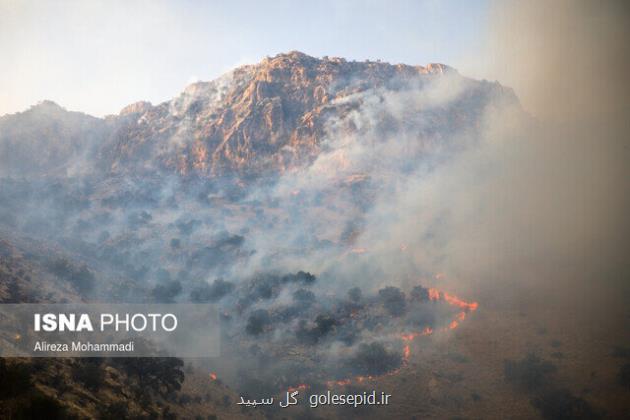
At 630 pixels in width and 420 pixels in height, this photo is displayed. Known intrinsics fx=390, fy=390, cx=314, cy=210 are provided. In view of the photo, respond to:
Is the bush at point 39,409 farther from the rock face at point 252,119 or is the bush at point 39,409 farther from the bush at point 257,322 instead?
the rock face at point 252,119

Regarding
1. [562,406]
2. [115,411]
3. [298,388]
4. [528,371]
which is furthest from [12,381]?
[528,371]

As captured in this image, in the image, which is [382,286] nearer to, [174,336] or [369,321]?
[369,321]

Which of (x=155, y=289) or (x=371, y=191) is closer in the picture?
(x=155, y=289)

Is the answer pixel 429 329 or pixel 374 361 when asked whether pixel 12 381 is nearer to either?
pixel 374 361

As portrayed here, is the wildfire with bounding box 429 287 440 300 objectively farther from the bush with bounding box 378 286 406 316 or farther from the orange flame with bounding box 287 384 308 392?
the orange flame with bounding box 287 384 308 392

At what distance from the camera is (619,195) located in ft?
232

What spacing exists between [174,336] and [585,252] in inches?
2318

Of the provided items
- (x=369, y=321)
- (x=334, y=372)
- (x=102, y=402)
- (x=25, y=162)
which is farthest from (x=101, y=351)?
(x=25, y=162)

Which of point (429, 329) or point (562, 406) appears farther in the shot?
point (429, 329)

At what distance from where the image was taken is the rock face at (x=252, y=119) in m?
105

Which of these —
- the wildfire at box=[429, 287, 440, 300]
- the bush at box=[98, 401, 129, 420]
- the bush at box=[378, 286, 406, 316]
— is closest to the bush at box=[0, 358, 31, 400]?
the bush at box=[98, 401, 129, 420]

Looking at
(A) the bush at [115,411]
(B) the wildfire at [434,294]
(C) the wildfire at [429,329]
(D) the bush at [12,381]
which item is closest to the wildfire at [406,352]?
(C) the wildfire at [429,329]

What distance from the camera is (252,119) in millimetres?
109250

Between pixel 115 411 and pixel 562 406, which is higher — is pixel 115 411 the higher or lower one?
the higher one
